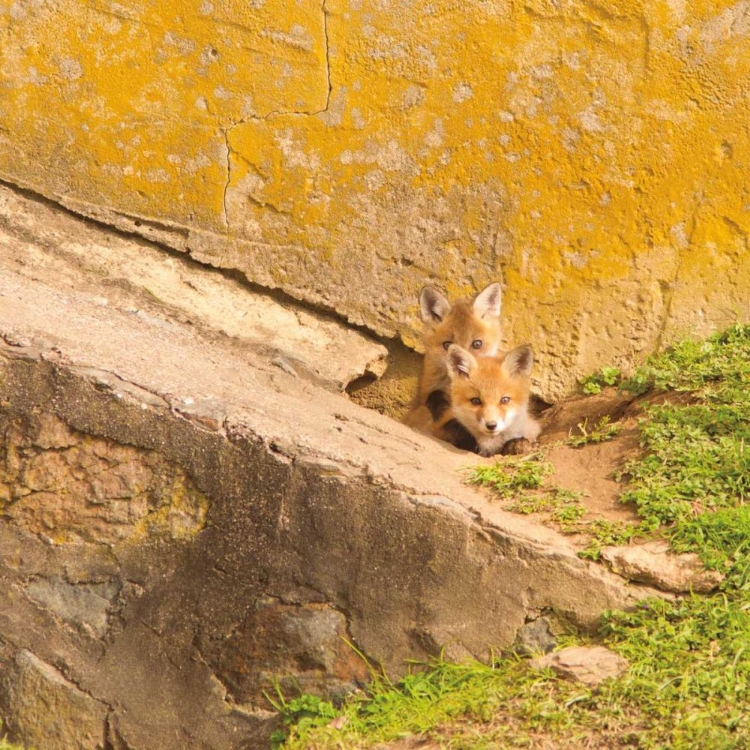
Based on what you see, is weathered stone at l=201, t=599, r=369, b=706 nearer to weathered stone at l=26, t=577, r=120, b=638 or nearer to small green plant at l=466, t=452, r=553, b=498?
weathered stone at l=26, t=577, r=120, b=638

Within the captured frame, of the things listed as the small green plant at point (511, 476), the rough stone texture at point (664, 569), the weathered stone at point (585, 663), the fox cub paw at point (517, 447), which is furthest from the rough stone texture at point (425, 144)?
the weathered stone at point (585, 663)

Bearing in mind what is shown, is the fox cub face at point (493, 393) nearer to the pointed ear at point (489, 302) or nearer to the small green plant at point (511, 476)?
the pointed ear at point (489, 302)

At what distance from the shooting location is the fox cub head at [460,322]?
6.83 m

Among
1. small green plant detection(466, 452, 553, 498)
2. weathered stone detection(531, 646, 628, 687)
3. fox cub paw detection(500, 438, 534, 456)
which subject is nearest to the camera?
weathered stone detection(531, 646, 628, 687)

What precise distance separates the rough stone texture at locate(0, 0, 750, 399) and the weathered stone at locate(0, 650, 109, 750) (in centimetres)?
296

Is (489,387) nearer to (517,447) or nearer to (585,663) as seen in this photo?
(517,447)

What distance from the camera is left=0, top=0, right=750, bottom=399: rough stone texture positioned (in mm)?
6355

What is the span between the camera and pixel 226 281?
677 centimetres

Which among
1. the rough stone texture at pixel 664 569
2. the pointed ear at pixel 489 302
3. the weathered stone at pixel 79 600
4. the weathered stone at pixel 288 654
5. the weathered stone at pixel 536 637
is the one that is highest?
the pointed ear at pixel 489 302

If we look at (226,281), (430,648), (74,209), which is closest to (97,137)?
(74,209)

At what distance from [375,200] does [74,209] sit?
197cm

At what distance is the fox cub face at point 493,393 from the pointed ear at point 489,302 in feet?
1.50

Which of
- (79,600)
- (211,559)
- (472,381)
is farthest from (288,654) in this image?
(472,381)

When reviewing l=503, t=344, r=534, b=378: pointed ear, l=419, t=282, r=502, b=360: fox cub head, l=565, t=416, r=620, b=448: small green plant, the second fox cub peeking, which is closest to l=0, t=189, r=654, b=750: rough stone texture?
l=565, t=416, r=620, b=448: small green plant
